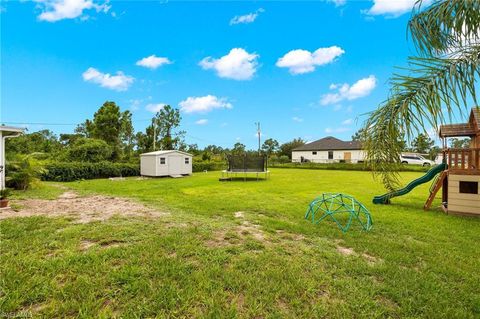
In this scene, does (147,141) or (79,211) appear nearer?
(79,211)

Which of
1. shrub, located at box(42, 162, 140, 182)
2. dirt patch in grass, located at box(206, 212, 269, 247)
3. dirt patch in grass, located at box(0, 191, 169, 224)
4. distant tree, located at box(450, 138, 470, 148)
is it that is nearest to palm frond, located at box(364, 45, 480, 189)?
dirt patch in grass, located at box(206, 212, 269, 247)

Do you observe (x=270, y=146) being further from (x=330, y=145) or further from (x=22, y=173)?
(x=22, y=173)

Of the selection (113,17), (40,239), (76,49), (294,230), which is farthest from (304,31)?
Answer: (40,239)

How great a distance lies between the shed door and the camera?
1659 cm

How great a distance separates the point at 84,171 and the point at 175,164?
5.53m

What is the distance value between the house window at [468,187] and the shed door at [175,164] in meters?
15.0

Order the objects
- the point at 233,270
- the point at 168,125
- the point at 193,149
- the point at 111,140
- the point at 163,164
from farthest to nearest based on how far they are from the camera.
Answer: the point at 193,149 < the point at 168,125 < the point at 111,140 < the point at 163,164 < the point at 233,270

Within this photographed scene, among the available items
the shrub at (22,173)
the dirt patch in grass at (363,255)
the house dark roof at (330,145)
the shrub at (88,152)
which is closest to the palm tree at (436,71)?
the dirt patch in grass at (363,255)

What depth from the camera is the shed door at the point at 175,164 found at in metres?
16.6

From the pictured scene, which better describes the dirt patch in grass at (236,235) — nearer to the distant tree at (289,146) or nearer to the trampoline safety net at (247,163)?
the trampoline safety net at (247,163)

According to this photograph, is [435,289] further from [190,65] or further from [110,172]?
[190,65]

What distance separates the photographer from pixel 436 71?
5.97 feet

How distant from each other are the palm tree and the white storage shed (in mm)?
15356

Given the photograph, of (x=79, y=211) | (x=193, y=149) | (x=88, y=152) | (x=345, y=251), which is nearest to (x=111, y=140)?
(x=88, y=152)
